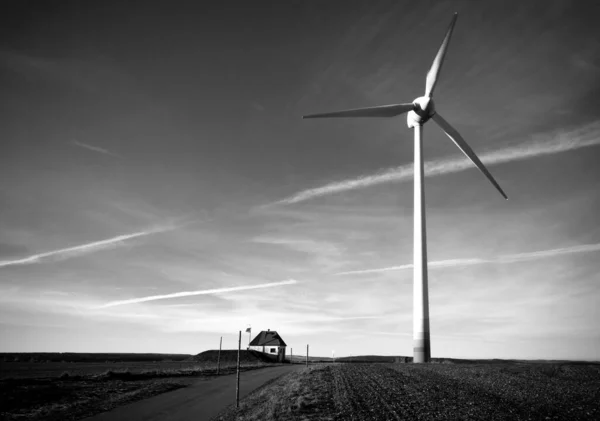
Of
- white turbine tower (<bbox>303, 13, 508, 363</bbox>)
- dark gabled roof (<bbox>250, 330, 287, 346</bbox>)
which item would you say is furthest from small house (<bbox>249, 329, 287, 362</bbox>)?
white turbine tower (<bbox>303, 13, 508, 363</bbox>)

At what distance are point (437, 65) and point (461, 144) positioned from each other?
34.7ft

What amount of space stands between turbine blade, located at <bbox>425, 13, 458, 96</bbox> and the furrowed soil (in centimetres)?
3626

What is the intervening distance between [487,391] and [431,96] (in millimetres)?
39919

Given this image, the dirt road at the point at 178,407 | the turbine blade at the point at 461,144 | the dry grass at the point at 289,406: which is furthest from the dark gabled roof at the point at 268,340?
the dry grass at the point at 289,406

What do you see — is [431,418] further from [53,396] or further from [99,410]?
[53,396]

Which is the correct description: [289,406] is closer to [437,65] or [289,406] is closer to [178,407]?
[178,407]

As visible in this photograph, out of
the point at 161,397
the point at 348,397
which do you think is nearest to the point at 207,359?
the point at 161,397

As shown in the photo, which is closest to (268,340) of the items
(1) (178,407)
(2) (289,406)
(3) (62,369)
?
(3) (62,369)

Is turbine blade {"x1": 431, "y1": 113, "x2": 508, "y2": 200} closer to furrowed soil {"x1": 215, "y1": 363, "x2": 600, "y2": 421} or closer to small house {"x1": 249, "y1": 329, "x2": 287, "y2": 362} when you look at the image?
furrowed soil {"x1": 215, "y1": 363, "x2": 600, "y2": 421}

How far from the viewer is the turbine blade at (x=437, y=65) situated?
4791 cm

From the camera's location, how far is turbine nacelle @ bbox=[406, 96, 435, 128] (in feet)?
175

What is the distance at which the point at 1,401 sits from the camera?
28.8 meters

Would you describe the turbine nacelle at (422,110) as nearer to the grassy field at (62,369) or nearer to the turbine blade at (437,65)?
the turbine blade at (437,65)

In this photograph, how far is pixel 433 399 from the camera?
21.7 meters
